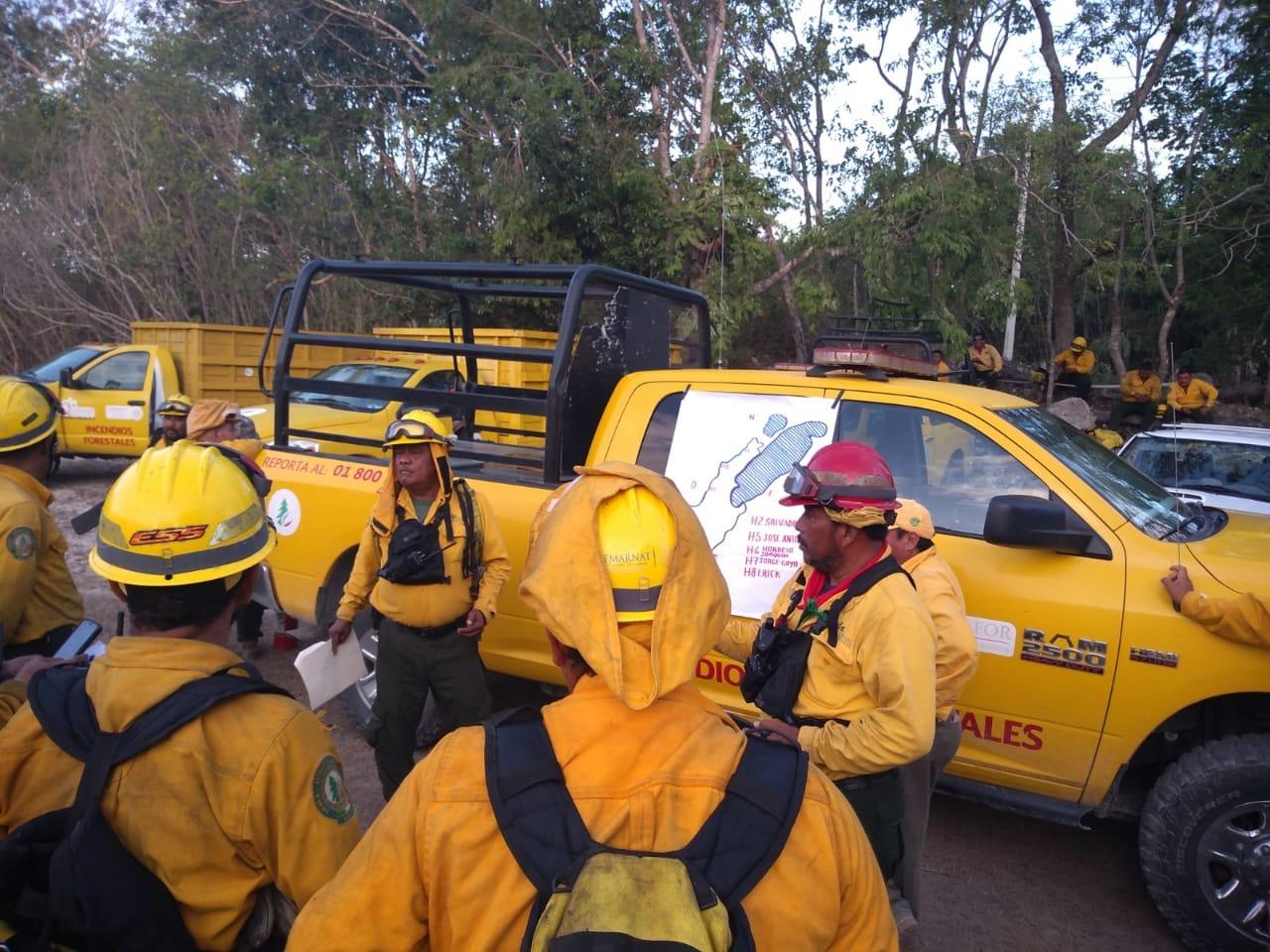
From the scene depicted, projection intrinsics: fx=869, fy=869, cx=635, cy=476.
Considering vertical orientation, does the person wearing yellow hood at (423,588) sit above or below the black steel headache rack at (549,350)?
below

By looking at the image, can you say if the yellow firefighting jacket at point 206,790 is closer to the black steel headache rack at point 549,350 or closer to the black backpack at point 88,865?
the black backpack at point 88,865

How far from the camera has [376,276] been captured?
4.95 m

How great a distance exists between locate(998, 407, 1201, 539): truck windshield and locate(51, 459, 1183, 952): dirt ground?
5.04 ft

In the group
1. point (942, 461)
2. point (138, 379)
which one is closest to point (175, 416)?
point (942, 461)

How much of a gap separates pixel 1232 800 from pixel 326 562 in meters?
4.21

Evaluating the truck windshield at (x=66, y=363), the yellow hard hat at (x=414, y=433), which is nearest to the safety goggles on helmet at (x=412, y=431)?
the yellow hard hat at (x=414, y=433)

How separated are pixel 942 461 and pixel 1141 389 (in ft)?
30.5

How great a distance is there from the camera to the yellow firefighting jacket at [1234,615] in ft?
9.53

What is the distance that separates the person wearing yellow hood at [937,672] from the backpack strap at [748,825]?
143cm

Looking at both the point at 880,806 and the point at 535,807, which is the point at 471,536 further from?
the point at 535,807

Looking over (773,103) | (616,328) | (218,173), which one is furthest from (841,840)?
(218,173)

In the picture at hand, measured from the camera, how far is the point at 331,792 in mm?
1584

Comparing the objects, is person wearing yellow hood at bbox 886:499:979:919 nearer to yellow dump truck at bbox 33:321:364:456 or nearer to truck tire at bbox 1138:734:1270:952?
truck tire at bbox 1138:734:1270:952

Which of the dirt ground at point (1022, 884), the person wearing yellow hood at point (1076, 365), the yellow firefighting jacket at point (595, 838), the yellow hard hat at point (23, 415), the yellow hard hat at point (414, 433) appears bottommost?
the dirt ground at point (1022, 884)
